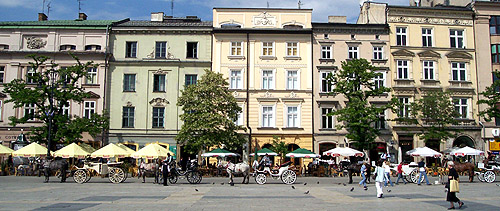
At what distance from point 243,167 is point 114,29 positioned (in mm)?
22258

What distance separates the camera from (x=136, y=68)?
4153cm

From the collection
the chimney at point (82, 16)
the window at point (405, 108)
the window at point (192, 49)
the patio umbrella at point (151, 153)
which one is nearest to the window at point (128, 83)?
the window at point (192, 49)

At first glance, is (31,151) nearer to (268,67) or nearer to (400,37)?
(268,67)

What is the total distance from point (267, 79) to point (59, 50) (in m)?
19.4

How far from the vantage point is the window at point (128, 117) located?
4106 cm

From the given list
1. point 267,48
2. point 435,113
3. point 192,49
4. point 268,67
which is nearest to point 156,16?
point 192,49

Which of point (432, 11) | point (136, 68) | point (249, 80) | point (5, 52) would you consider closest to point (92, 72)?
point (136, 68)

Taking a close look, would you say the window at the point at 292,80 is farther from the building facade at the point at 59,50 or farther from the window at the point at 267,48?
the building facade at the point at 59,50

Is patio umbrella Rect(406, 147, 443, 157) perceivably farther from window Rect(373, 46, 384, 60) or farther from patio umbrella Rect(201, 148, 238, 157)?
patio umbrella Rect(201, 148, 238, 157)

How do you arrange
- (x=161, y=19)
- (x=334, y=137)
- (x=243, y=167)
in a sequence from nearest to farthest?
(x=243, y=167), (x=334, y=137), (x=161, y=19)

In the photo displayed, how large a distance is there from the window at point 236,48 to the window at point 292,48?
14.4 feet

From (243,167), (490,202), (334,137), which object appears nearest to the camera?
(490,202)

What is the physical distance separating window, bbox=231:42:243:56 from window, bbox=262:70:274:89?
2892 millimetres

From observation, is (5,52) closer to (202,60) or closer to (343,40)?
(202,60)
